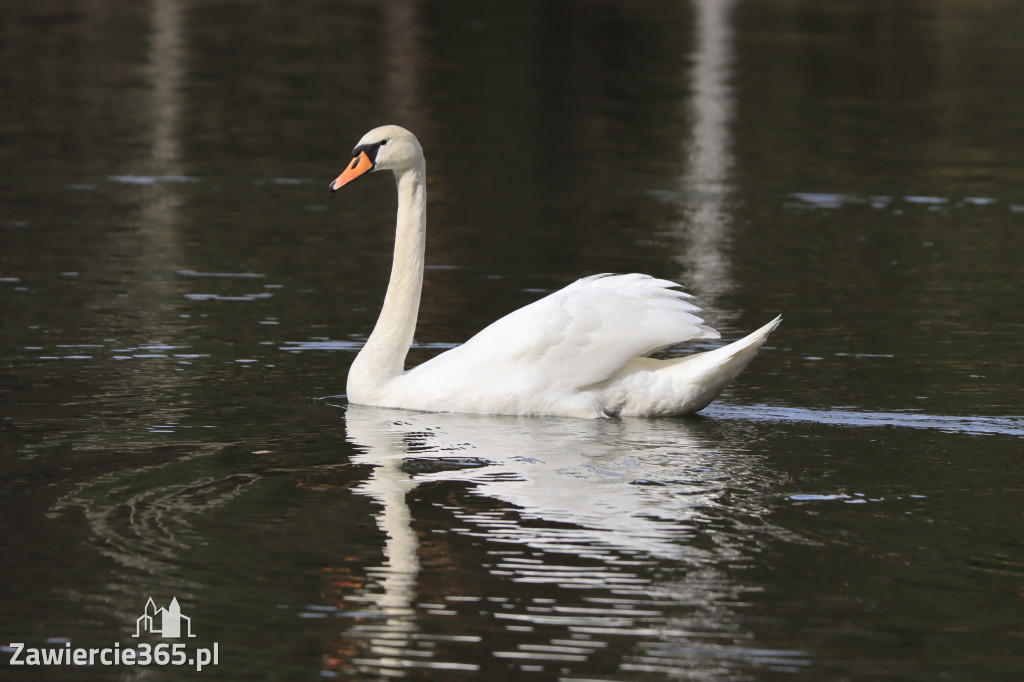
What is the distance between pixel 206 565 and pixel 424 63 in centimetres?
3007

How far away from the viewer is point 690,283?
14.5 meters

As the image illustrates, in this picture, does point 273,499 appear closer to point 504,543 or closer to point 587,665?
point 504,543

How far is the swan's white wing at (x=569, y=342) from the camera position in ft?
31.8

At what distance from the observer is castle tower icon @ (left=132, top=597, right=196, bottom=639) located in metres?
Answer: 6.18

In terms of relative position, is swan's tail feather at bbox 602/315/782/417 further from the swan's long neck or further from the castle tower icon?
the castle tower icon

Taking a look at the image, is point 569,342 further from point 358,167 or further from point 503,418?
point 358,167

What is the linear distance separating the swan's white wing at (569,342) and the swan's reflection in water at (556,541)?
259 mm

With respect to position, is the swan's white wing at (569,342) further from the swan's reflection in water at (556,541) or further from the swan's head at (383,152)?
the swan's head at (383,152)

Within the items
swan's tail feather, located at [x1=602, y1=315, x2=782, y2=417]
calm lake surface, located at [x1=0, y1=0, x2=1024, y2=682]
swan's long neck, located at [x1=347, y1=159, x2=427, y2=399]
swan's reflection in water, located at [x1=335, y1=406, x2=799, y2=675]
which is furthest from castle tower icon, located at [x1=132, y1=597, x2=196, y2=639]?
swan's tail feather, located at [x1=602, y1=315, x2=782, y2=417]

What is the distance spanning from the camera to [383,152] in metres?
10.3

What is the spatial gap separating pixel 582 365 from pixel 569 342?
5.9 inches

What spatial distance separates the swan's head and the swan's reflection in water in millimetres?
1516

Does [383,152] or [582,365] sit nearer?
[582,365]

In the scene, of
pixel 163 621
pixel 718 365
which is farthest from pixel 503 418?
pixel 163 621
